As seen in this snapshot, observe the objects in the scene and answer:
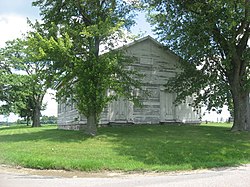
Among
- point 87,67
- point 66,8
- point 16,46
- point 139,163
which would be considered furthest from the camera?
point 16,46

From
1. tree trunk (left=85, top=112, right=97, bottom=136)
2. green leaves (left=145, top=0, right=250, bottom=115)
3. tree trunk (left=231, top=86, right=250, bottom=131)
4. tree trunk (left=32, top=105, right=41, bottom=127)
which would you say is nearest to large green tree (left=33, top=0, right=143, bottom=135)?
tree trunk (left=85, top=112, right=97, bottom=136)

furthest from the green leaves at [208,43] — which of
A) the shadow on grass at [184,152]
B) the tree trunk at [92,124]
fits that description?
the tree trunk at [92,124]

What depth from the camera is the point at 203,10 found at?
64.1 ft

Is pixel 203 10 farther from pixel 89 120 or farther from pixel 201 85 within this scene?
pixel 89 120

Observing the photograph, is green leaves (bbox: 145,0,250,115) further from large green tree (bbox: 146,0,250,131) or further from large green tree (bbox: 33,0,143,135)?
large green tree (bbox: 33,0,143,135)

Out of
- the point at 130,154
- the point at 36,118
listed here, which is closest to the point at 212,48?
the point at 130,154

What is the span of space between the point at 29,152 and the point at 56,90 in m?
6.10

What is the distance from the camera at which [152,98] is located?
2433cm

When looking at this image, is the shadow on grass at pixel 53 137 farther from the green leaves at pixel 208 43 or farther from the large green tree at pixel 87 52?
the green leaves at pixel 208 43

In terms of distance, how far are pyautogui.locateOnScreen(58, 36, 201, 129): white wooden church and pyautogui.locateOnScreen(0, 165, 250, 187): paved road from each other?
13444 millimetres

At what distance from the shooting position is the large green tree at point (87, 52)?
16.5m

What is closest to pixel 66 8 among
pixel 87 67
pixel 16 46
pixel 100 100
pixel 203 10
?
pixel 87 67

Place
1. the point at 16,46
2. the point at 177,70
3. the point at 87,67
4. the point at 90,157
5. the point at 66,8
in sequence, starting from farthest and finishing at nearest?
the point at 16,46 < the point at 177,70 < the point at 66,8 < the point at 87,67 < the point at 90,157

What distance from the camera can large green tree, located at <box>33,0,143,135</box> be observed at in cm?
1652
